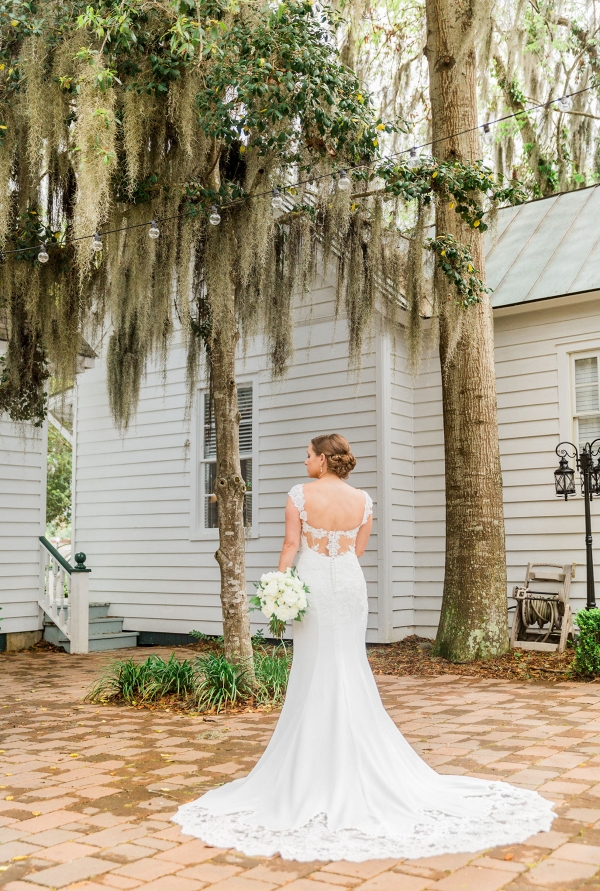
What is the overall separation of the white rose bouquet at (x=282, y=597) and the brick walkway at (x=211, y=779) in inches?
35.5

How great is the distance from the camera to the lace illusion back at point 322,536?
379cm

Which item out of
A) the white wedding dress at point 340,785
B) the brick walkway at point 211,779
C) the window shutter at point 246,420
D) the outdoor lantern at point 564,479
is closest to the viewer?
the brick walkway at point 211,779

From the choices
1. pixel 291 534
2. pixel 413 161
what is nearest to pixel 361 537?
pixel 291 534

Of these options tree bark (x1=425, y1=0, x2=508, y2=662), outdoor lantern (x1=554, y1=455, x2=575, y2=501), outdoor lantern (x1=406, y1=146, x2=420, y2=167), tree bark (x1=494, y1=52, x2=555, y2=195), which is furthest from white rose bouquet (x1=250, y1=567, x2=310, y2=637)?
tree bark (x1=494, y1=52, x2=555, y2=195)

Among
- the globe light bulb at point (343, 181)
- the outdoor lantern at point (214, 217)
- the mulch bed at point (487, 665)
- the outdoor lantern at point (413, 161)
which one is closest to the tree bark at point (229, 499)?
the outdoor lantern at point (214, 217)

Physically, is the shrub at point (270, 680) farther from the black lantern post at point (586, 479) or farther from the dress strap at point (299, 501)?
the black lantern post at point (586, 479)

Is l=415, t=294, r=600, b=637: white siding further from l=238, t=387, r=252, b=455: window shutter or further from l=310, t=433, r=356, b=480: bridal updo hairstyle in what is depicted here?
l=310, t=433, r=356, b=480: bridal updo hairstyle

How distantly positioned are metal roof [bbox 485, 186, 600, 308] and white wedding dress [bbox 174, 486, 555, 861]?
496 centimetres

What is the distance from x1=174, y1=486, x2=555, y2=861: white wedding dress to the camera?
10.1 feet

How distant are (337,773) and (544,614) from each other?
4.83m

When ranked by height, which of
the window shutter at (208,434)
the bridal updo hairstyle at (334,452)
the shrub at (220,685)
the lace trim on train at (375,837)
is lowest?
the lace trim on train at (375,837)

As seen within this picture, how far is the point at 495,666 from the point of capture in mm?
7184

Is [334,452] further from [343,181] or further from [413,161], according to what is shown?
[413,161]

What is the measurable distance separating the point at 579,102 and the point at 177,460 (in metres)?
7.54
